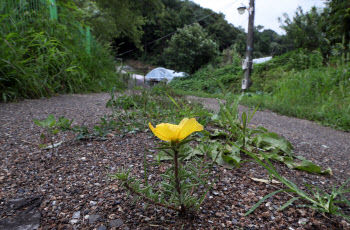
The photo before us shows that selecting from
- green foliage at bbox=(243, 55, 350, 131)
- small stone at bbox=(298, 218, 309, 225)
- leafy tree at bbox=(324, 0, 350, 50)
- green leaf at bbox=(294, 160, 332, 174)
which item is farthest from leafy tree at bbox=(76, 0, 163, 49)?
small stone at bbox=(298, 218, 309, 225)

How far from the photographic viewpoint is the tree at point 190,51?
58.1 ft

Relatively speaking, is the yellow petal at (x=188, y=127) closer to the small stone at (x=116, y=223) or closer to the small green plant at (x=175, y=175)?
the small green plant at (x=175, y=175)

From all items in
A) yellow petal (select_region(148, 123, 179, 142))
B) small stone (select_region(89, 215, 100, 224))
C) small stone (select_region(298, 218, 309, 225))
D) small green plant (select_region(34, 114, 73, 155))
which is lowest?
small stone (select_region(298, 218, 309, 225))

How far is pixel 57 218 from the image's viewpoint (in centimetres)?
66

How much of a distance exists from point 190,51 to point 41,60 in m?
15.9

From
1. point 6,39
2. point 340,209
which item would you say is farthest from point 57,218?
point 6,39

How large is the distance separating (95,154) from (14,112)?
1.25 m

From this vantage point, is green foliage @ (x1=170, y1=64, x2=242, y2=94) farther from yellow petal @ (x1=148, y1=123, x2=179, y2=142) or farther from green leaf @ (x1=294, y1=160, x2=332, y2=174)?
yellow petal @ (x1=148, y1=123, x2=179, y2=142)

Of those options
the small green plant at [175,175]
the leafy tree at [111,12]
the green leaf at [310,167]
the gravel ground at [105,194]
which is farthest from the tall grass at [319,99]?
the leafy tree at [111,12]

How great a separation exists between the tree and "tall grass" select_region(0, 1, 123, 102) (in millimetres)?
13563

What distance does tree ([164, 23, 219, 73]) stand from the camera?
17.7 meters

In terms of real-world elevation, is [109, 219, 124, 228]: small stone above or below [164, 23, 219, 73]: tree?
below

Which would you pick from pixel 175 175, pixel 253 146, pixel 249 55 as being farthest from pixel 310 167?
pixel 249 55

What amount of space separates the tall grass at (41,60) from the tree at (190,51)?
13.6 meters
